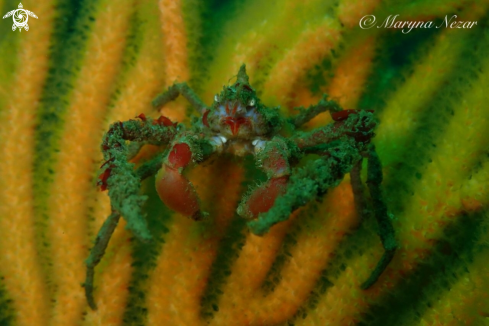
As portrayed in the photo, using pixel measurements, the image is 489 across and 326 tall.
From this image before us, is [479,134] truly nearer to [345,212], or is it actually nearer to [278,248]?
[345,212]

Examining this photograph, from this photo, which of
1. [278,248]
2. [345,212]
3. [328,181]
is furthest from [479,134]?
[278,248]

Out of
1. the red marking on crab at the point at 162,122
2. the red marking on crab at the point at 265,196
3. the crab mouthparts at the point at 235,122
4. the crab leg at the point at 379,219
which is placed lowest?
the crab leg at the point at 379,219

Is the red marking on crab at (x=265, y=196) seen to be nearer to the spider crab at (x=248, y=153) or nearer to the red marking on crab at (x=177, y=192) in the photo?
the spider crab at (x=248, y=153)

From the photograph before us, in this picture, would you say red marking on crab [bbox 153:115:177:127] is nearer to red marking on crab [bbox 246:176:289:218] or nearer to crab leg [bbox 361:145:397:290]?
red marking on crab [bbox 246:176:289:218]

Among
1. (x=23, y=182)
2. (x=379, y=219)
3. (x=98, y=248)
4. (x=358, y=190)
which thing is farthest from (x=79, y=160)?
(x=379, y=219)

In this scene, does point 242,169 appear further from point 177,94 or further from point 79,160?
point 79,160

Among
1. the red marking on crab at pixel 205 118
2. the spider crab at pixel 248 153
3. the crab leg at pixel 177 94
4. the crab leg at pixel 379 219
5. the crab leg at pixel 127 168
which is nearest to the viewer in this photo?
the crab leg at pixel 127 168

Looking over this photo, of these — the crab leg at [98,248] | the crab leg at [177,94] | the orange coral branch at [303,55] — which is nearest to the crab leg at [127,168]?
the crab leg at [177,94]
